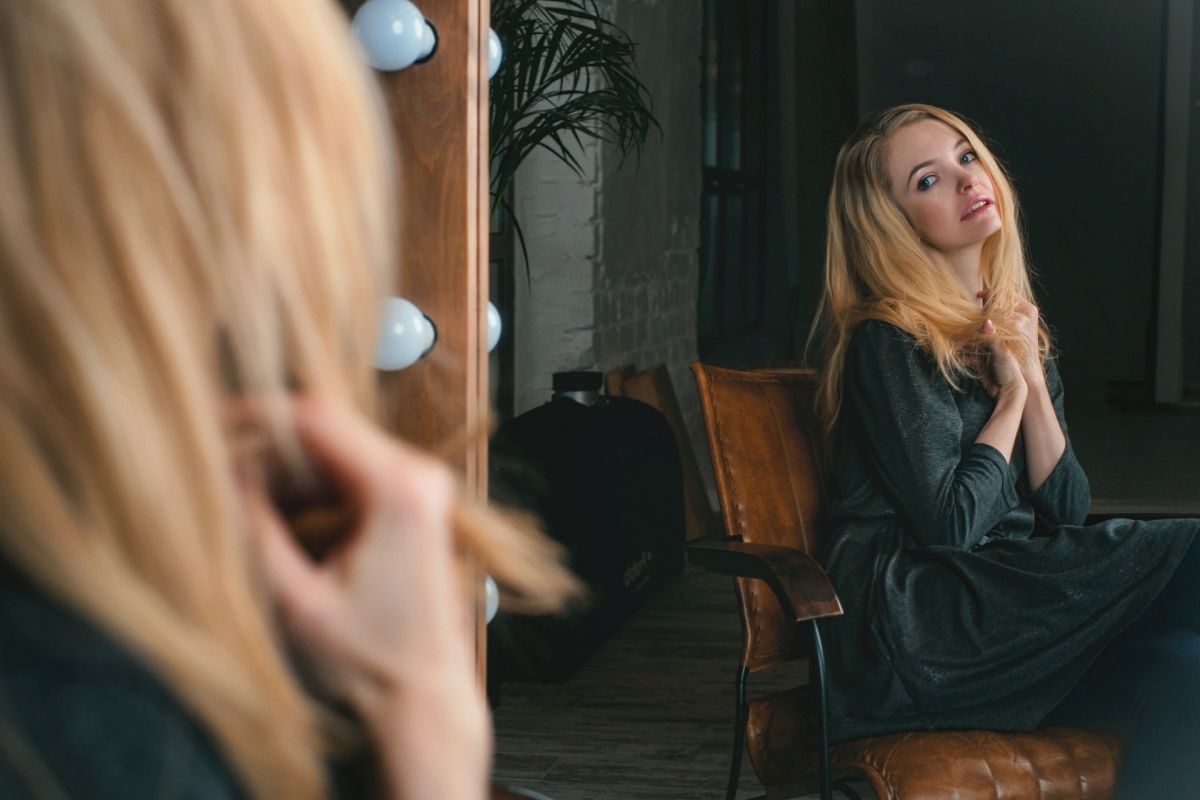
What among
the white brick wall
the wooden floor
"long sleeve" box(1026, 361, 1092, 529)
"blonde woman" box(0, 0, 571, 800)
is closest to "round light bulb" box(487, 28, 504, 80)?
"blonde woman" box(0, 0, 571, 800)

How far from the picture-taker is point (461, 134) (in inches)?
57.2

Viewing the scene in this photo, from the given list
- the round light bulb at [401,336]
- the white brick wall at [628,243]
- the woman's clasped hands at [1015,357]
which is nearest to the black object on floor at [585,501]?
the white brick wall at [628,243]

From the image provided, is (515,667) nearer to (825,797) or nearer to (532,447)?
(532,447)

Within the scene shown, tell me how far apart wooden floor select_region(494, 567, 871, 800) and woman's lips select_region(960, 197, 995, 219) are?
136 cm

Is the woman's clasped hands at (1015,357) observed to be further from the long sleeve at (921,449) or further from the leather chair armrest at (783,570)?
the leather chair armrest at (783,570)

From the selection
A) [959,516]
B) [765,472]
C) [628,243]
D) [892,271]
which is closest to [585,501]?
[765,472]

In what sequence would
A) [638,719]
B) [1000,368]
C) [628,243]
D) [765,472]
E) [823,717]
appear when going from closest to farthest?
[823,717], [1000,368], [765,472], [638,719], [628,243]

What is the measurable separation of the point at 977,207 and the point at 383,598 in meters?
2.02

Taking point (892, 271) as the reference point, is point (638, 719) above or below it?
below

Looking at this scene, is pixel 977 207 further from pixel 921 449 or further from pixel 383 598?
pixel 383 598

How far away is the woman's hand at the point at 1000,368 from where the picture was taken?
237 cm

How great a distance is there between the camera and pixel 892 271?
2.41m

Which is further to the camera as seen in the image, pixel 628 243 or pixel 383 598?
pixel 628 243

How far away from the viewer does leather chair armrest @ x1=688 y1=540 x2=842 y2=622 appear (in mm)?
2141
